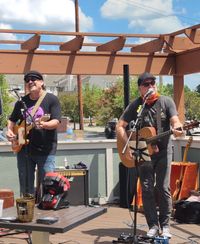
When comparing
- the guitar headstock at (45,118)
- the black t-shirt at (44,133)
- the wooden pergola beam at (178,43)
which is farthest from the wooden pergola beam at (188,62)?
the guitar headstock at (45,118)

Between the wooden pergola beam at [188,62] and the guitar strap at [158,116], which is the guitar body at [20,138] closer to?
the guitar strap at [158,116]

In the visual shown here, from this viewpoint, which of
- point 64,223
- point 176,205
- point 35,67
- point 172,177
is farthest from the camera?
point 35,67

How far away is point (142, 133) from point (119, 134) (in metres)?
0.33

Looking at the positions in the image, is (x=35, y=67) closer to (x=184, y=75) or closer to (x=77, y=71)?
(x=77, y=71)

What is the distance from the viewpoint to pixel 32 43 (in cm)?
682

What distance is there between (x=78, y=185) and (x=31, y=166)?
63.9 inches

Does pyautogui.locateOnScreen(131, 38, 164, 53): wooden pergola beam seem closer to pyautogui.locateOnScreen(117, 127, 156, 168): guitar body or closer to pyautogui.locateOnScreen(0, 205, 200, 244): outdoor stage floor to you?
pyautogui.locateOnScreen(0, 205, 200, 244): outdoor stage floor

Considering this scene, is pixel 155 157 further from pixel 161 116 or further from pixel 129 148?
pixel 161 116

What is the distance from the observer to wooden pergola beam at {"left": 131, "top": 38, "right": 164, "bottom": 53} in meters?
7.14

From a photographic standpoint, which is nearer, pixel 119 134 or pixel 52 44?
pixel 119 134

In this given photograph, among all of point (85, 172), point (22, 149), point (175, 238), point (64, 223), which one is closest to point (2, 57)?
point (85, 172)

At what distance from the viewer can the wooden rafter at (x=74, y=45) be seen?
6.85m

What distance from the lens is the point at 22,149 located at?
4.56 metres

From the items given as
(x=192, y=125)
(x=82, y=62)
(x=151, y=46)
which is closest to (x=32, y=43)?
(x=82, y=62)
